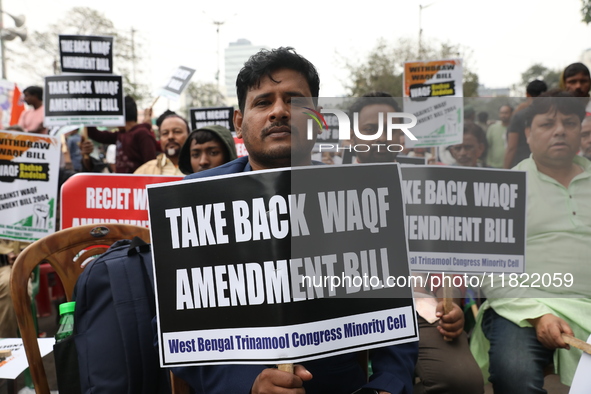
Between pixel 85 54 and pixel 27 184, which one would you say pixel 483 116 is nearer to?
pixel 27 184

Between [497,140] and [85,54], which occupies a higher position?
[85,54]

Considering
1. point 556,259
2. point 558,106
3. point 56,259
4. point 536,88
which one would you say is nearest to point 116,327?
point 56,259

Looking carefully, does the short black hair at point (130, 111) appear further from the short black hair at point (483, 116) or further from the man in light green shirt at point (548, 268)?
the man in light green shirt at point (548, 268)

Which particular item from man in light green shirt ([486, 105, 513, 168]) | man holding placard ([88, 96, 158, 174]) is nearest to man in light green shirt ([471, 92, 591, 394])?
man in light green shirt ([486, 105, 513, 168])

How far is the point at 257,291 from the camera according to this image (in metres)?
1.39

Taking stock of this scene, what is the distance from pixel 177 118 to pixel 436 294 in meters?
3.24

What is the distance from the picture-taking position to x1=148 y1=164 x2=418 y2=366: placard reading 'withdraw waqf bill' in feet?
4.53

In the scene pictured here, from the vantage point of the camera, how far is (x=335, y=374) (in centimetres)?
166

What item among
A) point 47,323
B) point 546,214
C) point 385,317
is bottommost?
point 47,323

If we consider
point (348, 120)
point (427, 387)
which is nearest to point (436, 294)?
point (427, 387)

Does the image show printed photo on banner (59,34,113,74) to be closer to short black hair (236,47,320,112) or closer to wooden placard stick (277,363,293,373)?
short black hair (236,47,320,112)

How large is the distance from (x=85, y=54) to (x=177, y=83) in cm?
221

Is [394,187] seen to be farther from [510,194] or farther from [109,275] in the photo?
[109,275]

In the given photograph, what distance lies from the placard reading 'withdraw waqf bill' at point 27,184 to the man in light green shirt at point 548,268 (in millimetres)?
3036
